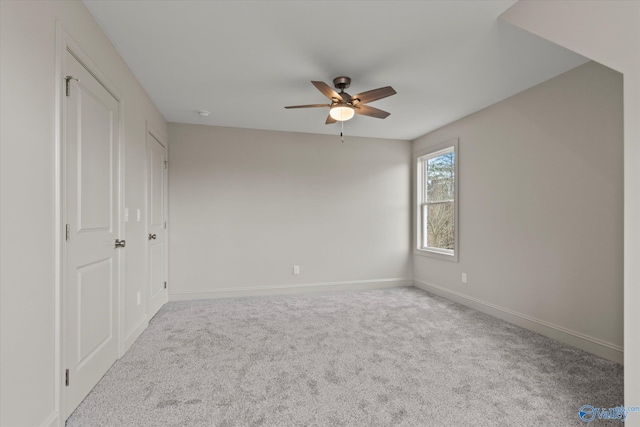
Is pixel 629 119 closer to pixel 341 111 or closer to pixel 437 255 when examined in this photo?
pixel 341 111

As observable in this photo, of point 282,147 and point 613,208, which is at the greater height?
point 282,147

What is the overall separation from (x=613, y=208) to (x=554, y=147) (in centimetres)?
76

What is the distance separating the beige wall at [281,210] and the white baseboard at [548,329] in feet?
4.70

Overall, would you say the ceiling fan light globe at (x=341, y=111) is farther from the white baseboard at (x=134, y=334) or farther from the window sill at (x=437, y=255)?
the white baseboard at (x=134, y=334)

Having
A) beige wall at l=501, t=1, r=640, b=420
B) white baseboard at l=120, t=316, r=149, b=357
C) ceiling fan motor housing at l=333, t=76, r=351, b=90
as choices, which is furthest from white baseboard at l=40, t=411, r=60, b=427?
ceiling fan motor housing at l=333, t=76, r=351, b=90

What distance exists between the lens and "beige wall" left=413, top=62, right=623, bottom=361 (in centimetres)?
258

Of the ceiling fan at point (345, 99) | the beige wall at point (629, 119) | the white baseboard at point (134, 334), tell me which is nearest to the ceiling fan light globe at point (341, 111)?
the ceiling fan at point (345, 99)

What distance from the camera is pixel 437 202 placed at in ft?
16.1

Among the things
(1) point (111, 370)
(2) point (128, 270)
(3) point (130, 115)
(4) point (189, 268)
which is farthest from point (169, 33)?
(4) point (189, 268)

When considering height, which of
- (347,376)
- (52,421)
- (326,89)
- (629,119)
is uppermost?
(326,89)

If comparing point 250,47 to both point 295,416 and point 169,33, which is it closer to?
point 169,33

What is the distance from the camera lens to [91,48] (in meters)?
2.12

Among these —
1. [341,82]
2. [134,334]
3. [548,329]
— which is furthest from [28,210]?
[548,329]

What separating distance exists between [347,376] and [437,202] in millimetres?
3338
